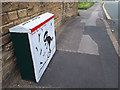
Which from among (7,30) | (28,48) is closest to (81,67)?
(28,48)

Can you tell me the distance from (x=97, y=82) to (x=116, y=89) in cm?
42

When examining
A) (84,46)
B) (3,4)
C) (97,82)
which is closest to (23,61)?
(3,4)

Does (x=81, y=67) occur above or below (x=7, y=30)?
below

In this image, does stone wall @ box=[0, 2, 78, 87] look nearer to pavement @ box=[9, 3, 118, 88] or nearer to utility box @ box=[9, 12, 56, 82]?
utility box @ box=[9, 12, 56, 82]

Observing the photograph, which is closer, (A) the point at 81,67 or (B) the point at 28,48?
(B) the point at 28,48

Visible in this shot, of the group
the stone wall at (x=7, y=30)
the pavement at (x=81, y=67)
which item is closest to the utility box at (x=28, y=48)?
the stone wall at (x=7, y=30)

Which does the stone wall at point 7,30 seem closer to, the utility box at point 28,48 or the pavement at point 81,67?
the utility box at point 28,48

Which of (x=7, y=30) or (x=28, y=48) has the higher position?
(x=7, y=30)

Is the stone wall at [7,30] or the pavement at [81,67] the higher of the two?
the stone wall at [7,30]

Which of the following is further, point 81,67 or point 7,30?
point 81,67

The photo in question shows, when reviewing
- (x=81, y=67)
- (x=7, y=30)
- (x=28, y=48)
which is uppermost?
(x=7, y=30)

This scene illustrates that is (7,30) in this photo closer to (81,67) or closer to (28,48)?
(28,48)

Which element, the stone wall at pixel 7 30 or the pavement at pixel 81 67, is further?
the pavement at pixel 81 67

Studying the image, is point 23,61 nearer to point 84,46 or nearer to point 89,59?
point 89,59
